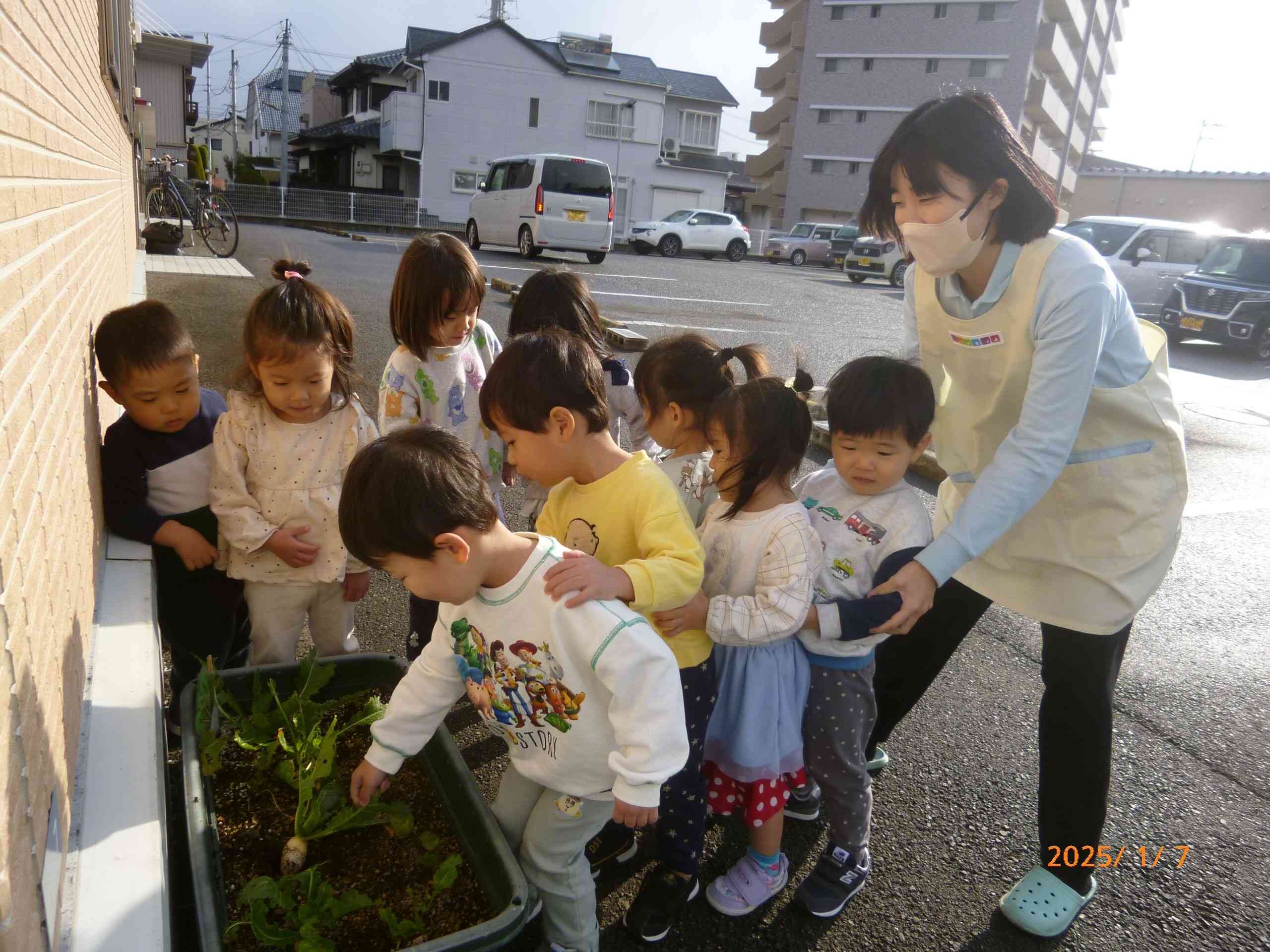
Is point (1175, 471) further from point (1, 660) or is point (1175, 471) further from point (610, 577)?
point (1, 660)

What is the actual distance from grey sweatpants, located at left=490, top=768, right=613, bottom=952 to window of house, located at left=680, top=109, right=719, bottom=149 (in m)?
47.7

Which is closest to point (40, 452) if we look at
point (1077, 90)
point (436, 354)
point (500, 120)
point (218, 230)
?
point (436, 354)

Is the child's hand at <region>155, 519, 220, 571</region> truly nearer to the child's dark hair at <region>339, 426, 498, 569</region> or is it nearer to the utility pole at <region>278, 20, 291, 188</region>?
the child's dark hair at <region>339, 426, 498, 569</region>

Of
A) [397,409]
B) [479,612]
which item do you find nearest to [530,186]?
[397,409]

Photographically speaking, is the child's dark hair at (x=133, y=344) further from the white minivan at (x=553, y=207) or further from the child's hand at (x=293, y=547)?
the white minivan at (x=553, y=207)

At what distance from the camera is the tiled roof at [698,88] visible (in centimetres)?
4469

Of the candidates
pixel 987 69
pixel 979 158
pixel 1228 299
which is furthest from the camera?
pixel 987 69

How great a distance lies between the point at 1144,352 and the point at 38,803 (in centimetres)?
223

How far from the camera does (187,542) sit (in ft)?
7.81

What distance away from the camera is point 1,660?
1.05 metres

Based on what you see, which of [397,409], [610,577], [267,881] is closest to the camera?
[610,577]

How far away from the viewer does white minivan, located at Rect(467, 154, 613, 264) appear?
60.5 feet

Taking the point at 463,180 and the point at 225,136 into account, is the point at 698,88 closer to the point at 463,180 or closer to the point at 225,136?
the point at 463,180

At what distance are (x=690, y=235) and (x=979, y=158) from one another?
25.7 metres
